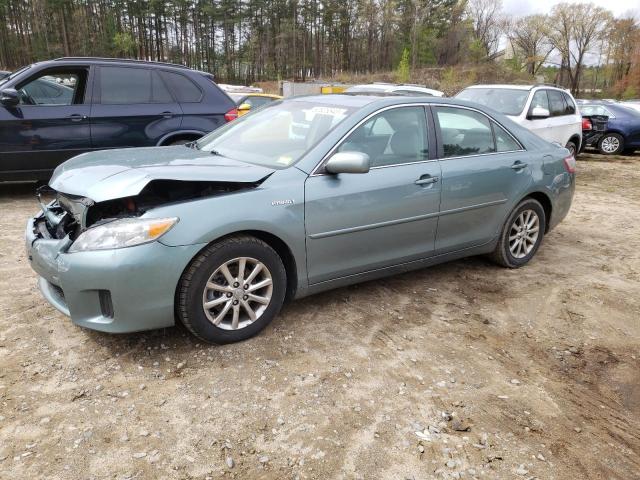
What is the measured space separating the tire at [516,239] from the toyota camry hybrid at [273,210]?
0.03m

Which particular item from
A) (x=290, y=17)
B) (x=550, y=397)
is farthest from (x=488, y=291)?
(x=290, y=17)

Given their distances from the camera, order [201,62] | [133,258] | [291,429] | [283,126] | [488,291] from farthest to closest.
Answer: [201,62], [488,291], [283,126], [133,258], [291,429]

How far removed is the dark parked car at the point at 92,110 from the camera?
6.39 meters

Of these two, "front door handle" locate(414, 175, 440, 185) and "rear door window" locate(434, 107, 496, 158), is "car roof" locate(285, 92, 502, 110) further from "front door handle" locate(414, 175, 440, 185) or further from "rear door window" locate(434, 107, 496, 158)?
"front door handle" locate(414, 175, 440, 185)

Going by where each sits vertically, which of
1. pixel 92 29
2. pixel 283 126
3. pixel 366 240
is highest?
pixel 92 29

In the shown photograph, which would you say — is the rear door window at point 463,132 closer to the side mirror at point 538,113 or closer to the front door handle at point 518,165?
the front door handle at point 518,165

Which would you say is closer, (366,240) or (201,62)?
(366,240)

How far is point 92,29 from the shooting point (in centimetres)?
5216

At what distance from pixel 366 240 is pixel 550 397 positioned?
60.1 inches

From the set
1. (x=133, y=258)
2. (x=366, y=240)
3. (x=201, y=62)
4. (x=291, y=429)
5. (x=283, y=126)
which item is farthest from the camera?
(x=201, y=62)

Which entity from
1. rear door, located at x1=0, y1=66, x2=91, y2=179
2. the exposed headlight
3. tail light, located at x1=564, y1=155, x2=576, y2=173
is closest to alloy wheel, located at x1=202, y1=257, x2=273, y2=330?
the exposed headlight

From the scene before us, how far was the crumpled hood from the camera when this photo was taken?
3.08 metres

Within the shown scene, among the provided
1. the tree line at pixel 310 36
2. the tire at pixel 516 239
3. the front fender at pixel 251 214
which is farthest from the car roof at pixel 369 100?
the tree line at pixel 310 36

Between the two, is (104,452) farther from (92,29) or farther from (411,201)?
(92,29)
